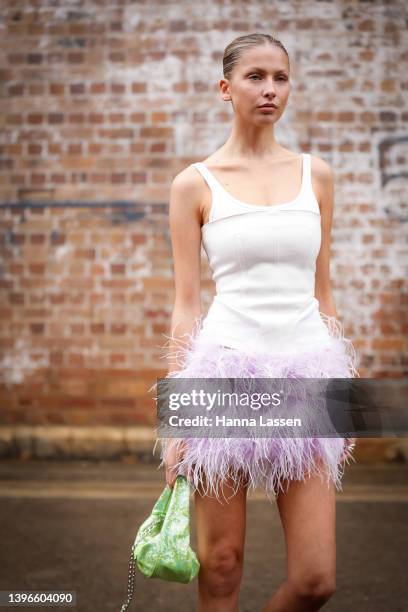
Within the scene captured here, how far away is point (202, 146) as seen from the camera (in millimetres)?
6676

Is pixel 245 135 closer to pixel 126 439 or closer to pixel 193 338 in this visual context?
pixel 193 338

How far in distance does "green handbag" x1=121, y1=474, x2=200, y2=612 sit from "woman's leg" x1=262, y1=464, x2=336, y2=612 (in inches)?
10.3

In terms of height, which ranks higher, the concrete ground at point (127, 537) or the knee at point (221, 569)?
the knee at point (221, 569)

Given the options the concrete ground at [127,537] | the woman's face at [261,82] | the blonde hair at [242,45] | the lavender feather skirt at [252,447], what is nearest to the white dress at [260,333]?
the lavender feather skirt at [252,447]

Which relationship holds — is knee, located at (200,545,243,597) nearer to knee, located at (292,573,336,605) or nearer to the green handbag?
the green handbag

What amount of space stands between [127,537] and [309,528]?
275 cm

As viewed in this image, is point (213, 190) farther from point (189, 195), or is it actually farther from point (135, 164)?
point (135, 164)

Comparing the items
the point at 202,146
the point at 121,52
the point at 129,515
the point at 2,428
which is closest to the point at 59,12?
the point at 121,52

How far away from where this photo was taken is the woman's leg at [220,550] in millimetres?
2340

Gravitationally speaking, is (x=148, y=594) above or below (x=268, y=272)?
below

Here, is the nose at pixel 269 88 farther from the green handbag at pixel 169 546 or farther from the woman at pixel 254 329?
the green handbag at pixel 169 546

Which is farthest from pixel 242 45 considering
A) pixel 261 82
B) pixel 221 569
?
pixel 221 569

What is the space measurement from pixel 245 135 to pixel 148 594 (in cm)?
247

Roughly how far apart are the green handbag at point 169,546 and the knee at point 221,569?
0.06m
